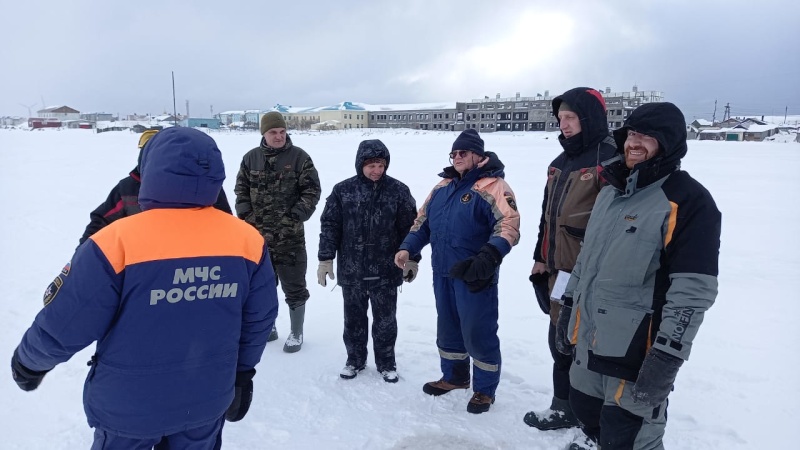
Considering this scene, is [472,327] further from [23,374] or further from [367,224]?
[23,374]

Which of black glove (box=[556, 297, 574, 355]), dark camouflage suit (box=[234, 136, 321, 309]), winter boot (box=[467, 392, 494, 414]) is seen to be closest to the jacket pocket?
black glove (box=[556, 297, 574, 355])

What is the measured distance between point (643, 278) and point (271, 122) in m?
3.26

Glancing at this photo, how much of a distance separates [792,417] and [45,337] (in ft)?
14.0

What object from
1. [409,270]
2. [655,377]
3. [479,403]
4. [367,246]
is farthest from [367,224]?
[655,377]

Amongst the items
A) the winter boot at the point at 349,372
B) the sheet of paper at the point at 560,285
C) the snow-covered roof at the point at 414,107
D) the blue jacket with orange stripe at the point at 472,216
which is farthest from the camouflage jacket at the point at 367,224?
the snow-covered roof at the point at 414,107

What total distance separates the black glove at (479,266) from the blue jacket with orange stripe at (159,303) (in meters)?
1.62

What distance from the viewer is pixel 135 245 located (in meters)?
1.60

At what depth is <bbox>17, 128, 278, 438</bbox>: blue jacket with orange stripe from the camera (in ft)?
5.23

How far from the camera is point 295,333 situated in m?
4.39

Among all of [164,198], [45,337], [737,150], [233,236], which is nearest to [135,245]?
[164,198]

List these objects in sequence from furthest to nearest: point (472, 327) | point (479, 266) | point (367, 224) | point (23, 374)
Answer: point (367, 224)
point (472, 327)
point (479, 266)
point (23, 374)

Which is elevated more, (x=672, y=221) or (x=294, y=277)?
(x=672, y=221)

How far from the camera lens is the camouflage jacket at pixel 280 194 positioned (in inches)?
168

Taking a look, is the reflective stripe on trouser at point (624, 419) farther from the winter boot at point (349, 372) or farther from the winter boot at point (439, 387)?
the winter boot at point (349, 372)
